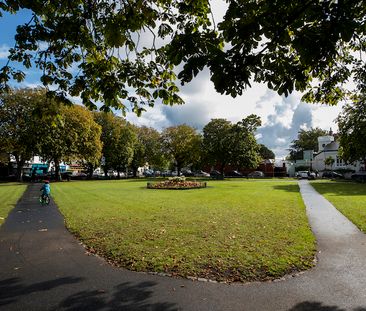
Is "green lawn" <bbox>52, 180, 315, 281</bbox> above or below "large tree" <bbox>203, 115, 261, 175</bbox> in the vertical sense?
below

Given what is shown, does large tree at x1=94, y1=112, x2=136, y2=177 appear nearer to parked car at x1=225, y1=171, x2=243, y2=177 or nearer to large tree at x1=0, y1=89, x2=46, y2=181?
large tree at x1=0, y1=89, x2=46, y2=181

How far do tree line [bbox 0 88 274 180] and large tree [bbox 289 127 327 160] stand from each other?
199ft

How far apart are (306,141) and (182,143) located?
219 feet

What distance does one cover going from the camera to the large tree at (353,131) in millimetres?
38344

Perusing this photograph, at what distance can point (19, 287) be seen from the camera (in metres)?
5.79

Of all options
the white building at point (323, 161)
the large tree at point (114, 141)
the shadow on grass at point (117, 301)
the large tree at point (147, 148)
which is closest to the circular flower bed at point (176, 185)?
the shadow on grass at point (117, 301)

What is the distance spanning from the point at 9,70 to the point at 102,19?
2434mm

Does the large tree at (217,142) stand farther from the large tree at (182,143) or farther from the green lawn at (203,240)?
the green lawn at (203,240)

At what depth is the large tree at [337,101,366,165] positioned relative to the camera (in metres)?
38.3

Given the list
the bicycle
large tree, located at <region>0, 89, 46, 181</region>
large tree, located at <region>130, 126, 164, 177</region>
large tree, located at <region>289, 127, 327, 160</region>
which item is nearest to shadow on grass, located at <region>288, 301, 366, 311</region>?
the bicycle

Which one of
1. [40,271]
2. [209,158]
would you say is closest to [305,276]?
[40,271]

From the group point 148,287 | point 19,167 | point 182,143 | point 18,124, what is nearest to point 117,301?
point 148,287

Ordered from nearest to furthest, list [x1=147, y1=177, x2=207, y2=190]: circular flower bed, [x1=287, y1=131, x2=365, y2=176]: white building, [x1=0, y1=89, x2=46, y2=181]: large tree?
[x1=147, y1=177, x2=207, y2=190]: circular flower bed
[x1=0, y1=89, x2=46, y2=181]: large tree
[x1=287, y1=131, x2=365, y2=176]: white building

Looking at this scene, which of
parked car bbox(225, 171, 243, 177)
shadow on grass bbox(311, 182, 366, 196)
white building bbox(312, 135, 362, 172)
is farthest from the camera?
white building bbox(312, 135, 362, 172)
